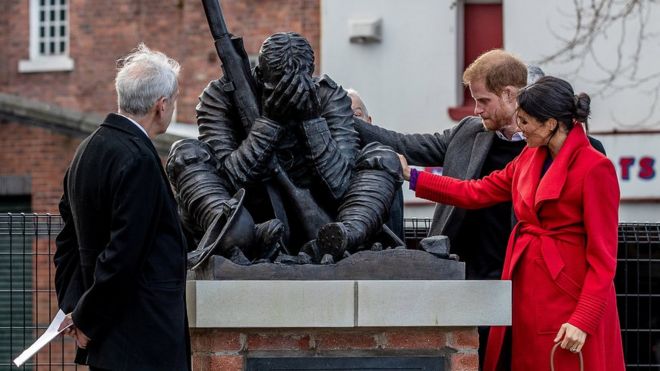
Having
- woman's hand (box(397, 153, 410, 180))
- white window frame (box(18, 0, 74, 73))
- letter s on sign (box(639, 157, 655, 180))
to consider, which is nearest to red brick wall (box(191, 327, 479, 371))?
woman's hand (box(397, 153, 410, 180))

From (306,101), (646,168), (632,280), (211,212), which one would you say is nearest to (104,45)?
(646,168)

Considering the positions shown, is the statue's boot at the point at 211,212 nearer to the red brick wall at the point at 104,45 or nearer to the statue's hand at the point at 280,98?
the statue's hand at the point at 280,98

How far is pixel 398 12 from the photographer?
72.6ft

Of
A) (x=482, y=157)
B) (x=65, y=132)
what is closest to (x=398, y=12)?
(x=65, y=132)

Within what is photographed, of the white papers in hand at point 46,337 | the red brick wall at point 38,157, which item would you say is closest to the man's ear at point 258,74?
the white papers in hand at point 46,337

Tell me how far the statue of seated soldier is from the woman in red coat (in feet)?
2.33

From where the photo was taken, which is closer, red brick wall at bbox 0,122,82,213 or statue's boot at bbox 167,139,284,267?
statue's boot at bbox 167,139,284,267

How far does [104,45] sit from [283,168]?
23.4 metres

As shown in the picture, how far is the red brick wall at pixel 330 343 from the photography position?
7.40 metres

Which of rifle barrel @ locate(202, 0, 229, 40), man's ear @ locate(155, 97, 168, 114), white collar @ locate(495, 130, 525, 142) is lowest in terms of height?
white collar @ locate(495, 130, 525, 142)

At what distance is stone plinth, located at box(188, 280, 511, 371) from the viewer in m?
7.29

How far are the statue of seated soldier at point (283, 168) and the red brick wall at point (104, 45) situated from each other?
20.5 m

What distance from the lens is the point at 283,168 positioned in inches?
314

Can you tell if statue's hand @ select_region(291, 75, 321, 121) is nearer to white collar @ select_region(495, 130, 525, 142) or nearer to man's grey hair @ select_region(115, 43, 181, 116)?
white collar @ select_region(495, 130, 525, 142)
